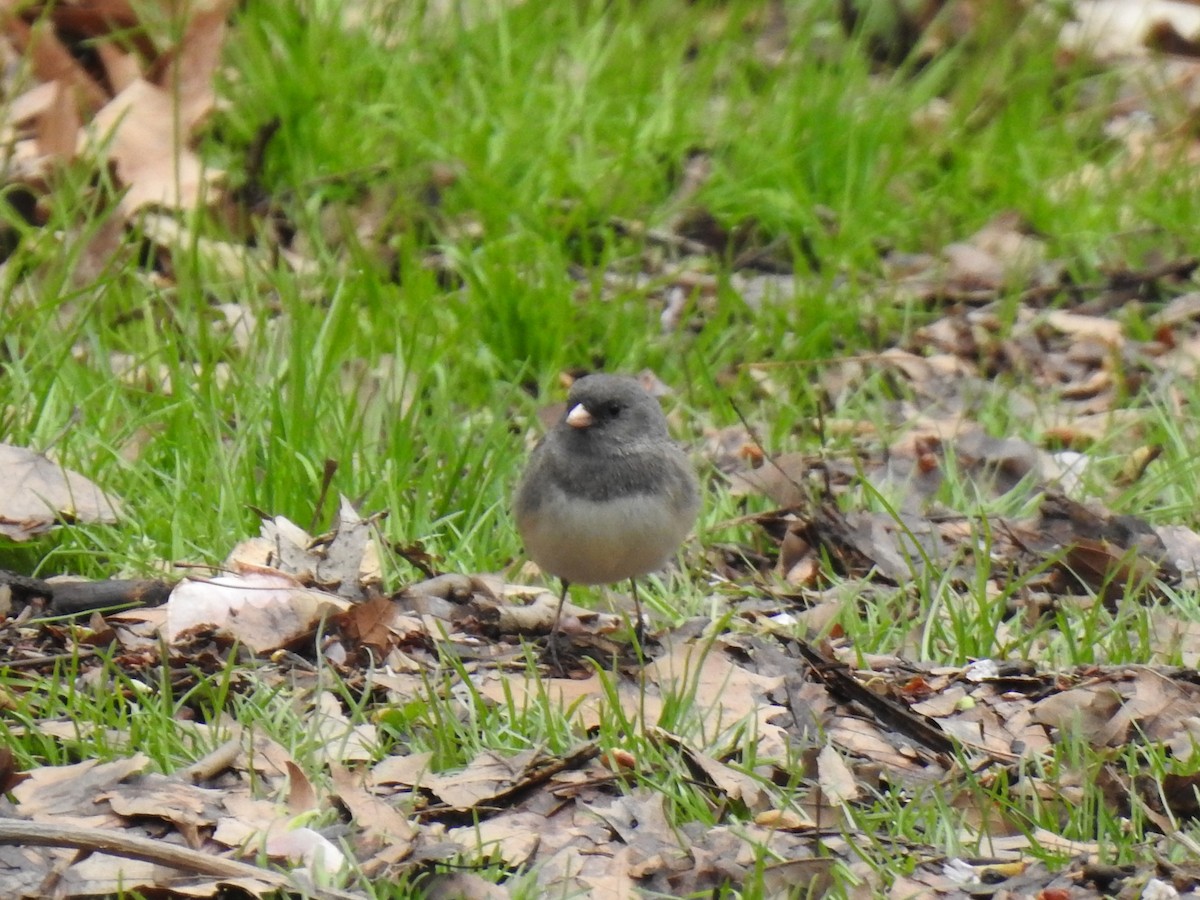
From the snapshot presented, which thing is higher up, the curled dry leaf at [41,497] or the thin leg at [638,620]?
the curled dry leaf at [41,497]

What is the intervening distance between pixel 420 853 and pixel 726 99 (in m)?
4.34

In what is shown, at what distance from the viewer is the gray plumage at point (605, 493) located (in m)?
3.52

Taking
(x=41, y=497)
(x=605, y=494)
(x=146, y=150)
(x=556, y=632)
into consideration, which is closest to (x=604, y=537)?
(x=605, y=494)

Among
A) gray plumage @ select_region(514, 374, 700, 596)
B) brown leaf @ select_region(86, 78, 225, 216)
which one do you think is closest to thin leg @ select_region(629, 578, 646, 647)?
gray plumage @ select_region(514, 374, 700, 596)

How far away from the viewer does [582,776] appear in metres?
2.93

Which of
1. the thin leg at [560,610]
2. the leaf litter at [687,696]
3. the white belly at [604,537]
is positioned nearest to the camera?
the leaf litter at [687,696]

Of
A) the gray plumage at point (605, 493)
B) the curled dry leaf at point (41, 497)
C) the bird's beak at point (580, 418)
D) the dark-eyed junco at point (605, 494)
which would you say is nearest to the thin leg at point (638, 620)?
the dark-eyed junco at point (605, 494)

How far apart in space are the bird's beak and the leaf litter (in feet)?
1.36

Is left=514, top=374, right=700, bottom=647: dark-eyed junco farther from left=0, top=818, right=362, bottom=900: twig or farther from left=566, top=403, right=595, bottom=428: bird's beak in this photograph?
left=0, top=818, right=362, bottom=900: twig

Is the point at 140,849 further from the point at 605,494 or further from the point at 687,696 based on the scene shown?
the point at 605,494

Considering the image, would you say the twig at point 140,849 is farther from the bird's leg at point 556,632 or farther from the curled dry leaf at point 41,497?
the curled dry leaf at point 41,497

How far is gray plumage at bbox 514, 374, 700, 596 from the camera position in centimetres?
352

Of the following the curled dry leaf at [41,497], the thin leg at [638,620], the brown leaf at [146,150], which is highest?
the brown leaf at [146,150]

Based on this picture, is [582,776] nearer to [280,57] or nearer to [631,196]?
[631,196]
